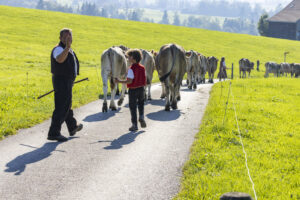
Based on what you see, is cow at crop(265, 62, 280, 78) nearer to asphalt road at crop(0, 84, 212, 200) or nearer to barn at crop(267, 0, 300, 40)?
asphalt road at crop(0, 84, 212, 200)

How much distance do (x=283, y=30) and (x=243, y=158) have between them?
121313 mm

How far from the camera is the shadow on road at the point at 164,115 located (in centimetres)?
1193

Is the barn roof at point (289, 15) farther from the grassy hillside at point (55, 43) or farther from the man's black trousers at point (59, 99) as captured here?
the man's black trousers at point (59, 99)

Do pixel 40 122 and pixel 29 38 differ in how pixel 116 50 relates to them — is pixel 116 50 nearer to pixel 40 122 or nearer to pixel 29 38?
pixel 40 122

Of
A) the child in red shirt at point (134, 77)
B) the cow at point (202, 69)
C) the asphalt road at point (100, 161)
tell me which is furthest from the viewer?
the cow at point (202, 69)

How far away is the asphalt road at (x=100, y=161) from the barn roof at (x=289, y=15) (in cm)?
11881

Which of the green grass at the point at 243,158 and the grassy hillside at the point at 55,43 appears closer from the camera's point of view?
the green grass at the point at 243,158

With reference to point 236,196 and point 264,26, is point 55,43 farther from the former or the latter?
point 264,26

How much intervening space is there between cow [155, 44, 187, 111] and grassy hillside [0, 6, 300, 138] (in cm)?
357

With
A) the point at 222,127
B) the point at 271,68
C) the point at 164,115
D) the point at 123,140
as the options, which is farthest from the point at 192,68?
the point at 271,68

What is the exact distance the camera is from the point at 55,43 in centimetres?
4375

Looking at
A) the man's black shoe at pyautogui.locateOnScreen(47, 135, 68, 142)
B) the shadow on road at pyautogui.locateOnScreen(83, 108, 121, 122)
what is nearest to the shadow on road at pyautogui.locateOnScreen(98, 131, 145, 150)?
the man's black shoe at pyautogui.locateOnScreen(47, 135, 68, 142)

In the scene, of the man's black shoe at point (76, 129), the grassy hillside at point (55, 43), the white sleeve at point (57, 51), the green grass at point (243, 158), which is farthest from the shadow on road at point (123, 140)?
the grassy hillside at point (55, 43)

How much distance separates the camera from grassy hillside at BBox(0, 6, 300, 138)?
1391 centimetres
